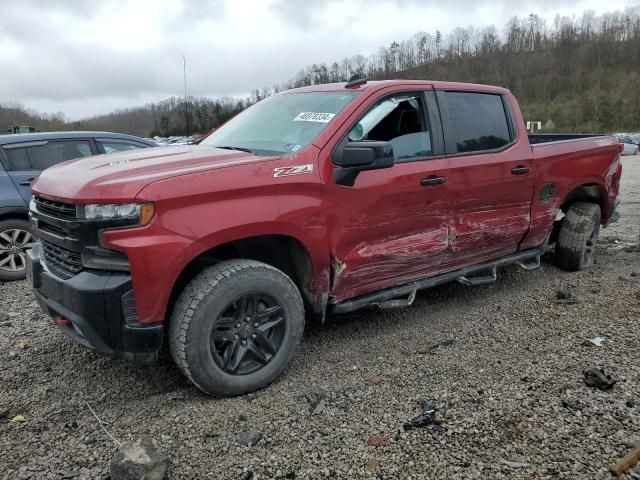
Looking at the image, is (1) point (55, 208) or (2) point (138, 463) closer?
(2) point (138, 463)

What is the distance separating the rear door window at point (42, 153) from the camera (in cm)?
600

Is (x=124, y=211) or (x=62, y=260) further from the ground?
(x=124, y=211)

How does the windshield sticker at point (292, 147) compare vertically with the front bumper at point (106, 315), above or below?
above

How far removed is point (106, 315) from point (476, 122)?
10.6ft

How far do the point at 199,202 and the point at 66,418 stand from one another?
4.81ft

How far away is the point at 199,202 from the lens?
2832 mm

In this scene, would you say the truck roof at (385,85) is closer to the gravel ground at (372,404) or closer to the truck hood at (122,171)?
the truck hood at (122,171)

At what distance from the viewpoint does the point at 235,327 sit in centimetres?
311

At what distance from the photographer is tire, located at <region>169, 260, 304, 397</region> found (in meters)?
2.90

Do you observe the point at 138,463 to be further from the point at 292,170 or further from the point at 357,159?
the point at 357,159

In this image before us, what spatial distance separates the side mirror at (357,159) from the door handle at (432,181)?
Result: 0.45 metres

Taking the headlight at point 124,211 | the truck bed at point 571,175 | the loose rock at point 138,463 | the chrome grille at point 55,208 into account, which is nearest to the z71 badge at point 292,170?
the headlight at point 124,211

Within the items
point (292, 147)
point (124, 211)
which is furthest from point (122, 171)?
point (292, 147)

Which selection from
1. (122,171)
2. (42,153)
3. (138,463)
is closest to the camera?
(138,463)
